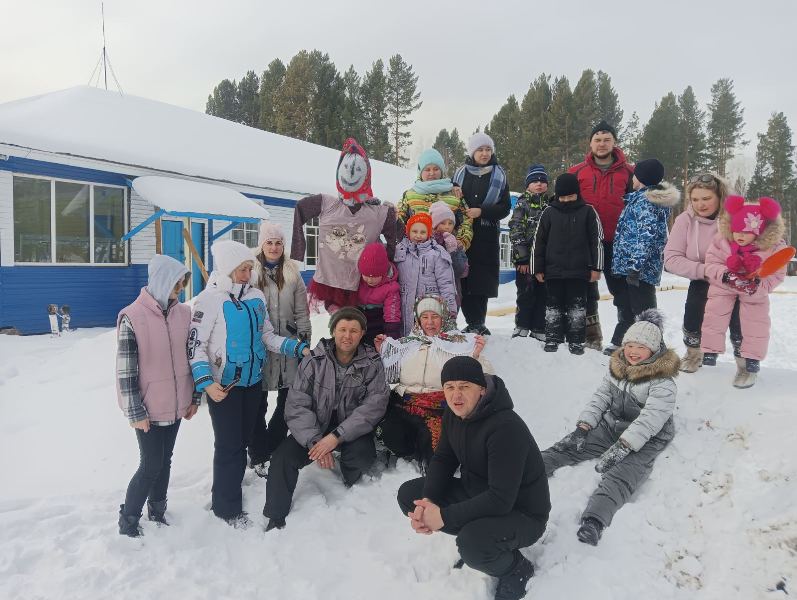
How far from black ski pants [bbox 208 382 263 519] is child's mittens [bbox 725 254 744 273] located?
383 centimetres

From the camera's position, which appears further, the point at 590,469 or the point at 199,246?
the point at 199,246

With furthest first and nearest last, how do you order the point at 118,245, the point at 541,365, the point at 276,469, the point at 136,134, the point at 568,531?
1. the point at 136,134
2. the point at 118,245
3. the point at 541,365
4. the point at 276,469
5. the point at 568,531

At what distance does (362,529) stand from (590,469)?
5.38ft

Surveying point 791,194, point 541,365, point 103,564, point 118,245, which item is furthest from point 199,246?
point 791,194

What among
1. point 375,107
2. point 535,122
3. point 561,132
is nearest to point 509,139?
point 535,122

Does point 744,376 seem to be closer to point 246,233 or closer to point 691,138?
point 246,233

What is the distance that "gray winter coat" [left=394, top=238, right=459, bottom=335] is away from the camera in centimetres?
443

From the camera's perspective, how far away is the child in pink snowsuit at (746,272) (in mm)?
4098

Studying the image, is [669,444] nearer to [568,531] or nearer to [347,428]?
[568,531]

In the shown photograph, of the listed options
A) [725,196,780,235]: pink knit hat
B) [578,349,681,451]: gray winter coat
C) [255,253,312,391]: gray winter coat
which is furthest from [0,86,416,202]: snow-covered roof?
[725,196,780,235]: pink knit hat

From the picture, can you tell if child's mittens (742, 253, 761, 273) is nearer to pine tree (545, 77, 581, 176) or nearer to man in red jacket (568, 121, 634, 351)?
man in red jacket (568, 121, 634, 351)

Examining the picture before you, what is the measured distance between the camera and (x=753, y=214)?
4.10 m

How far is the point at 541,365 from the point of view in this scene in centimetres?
514

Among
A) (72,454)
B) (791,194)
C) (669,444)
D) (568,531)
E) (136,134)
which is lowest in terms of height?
(72,454)
